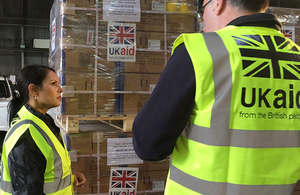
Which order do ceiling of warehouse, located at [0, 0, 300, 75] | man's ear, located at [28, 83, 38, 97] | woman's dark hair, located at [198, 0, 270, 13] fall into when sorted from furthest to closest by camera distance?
ceiling of warehouse, located at [0, 0, 300, 75] → man's ear, located at [28, 83, 38, 97] → woman's dark hair, located at [198, 0, 270, 13]

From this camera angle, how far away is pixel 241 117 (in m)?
1.12

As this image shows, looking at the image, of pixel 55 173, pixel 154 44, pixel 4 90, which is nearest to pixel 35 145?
pixel 55 173

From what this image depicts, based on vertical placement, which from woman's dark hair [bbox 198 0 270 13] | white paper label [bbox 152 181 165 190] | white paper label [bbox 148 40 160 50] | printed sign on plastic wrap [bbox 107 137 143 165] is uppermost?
white paper label [bbox 148 40 160 50]

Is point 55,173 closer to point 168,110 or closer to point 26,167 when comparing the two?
point 26,167

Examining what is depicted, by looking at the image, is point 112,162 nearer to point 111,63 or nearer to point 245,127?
point 111,63

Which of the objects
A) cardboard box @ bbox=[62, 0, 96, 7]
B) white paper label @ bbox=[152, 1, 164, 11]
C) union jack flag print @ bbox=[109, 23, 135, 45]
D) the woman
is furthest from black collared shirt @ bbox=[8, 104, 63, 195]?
white paper label @ bbox=[152, 1, 164, 11]

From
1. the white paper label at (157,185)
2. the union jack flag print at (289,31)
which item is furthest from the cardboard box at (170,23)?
the white paper label at (157,185)

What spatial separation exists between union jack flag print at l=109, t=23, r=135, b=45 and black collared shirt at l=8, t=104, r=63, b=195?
192 centimetres

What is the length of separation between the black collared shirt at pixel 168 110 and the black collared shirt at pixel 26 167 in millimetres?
950

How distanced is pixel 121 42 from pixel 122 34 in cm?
10

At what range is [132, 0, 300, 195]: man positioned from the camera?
1.11 m

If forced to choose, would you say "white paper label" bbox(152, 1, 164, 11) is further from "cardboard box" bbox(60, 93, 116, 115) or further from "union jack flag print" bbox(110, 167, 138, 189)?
"union jack flag print" bbox(110, 167, 138, 189)

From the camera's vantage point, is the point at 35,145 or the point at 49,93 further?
the point at 49,93

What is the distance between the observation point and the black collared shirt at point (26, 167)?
1.79m
